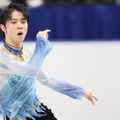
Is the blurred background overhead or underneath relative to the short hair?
underneath

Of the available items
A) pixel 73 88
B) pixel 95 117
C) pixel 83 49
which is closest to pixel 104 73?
pixel 83 49

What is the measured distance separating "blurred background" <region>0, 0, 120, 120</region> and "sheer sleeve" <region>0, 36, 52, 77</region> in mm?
927

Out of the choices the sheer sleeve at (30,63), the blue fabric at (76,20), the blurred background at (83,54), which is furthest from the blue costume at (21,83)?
the blue fabric at (76,20)

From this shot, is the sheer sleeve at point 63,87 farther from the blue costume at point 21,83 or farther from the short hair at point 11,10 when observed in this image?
the short hair at point 11,10

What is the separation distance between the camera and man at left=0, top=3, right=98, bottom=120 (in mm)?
1229

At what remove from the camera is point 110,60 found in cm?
287

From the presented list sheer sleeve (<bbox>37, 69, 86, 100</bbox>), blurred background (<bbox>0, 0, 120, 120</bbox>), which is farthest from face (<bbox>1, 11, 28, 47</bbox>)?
blurred background (<bbox>0, 0, 120, 120</bbox>)

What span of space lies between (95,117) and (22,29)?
1.15 metres

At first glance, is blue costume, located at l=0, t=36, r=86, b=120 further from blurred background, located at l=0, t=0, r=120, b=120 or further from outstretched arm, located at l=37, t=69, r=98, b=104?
blurred background, located at l=0, t=0, r=120, b=120

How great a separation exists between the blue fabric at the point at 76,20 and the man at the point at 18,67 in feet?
6.51

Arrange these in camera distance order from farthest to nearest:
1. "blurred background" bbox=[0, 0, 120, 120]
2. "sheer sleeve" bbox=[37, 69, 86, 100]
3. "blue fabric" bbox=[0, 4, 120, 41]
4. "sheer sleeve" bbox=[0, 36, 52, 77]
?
"blue fabric" bbox=[0, 4, 120, 41]
"blurred background" bbox=[0, 0, 120, 120]
"sheer sleeve" bbox=[37, 69, 86, 100]
"sheer sleeve" bbox=[0, 36, 52, 77]

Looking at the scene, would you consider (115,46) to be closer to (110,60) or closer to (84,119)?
(110,60)

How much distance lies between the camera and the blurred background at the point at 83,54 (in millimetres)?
2307

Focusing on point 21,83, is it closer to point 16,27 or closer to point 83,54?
point 16,27
